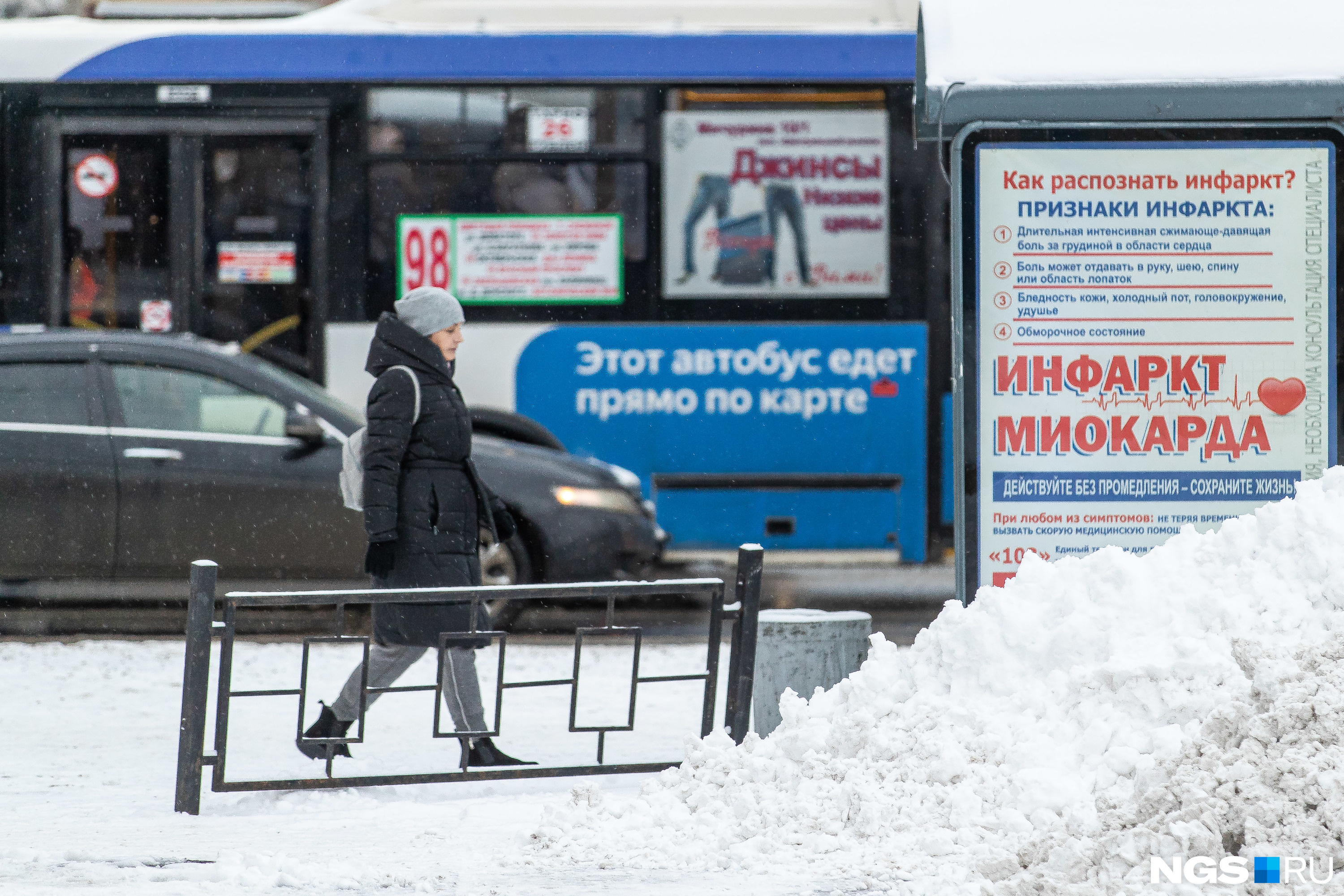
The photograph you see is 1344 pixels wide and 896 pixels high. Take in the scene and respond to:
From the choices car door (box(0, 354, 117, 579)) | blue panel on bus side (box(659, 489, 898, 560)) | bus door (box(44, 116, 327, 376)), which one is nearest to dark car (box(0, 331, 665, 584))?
car door (box(0, 354, 117, 579))

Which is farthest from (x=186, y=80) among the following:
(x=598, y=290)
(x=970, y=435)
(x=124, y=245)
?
(x=970, y=435)

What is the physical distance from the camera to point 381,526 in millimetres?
6414

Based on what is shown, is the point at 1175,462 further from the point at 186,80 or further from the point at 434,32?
the point at 186,80

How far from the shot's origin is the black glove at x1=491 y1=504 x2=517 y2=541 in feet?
22.2

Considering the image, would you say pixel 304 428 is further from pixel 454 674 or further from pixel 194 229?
pixel 454 674

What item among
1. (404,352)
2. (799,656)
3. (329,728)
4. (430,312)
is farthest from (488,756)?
(430,312)

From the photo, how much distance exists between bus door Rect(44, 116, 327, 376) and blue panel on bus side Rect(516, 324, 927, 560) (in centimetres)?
144

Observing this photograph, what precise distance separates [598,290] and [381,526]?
4404mm

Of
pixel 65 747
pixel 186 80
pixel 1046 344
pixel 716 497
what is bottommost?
pixel 65 747

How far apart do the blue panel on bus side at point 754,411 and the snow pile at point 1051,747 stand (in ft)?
15.3

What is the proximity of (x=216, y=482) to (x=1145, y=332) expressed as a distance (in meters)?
5.07

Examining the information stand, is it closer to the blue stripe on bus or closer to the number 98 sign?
the blue stripe on bus

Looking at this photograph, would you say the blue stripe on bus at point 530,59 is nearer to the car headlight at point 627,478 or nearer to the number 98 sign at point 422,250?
the number 98 sign at point 422,250

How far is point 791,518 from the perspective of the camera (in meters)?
10.5
